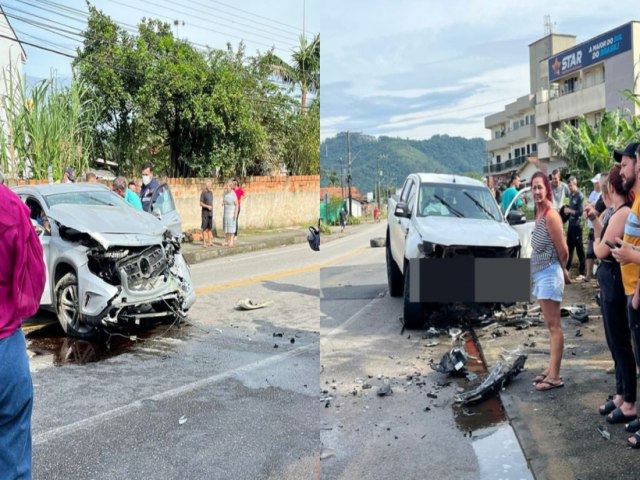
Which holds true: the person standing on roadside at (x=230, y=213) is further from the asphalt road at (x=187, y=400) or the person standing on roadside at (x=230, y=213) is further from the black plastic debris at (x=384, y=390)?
the black plastic debris at (x=384, y=390)

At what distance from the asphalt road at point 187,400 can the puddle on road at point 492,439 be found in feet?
2.64

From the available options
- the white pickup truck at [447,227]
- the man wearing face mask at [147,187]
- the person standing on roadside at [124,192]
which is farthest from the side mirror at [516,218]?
the man wearing face mask at [147,187]

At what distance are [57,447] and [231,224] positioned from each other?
9.92 meters

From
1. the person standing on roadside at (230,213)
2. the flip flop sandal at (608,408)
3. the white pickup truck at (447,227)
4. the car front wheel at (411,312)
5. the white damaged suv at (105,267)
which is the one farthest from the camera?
the person standing on roadside at (230,213)

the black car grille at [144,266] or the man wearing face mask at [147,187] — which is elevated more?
the man wearing face mask at [147,187]

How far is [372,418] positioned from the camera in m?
3.52

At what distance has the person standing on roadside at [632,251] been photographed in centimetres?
300

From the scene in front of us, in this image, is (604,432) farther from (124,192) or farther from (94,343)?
(124,192)

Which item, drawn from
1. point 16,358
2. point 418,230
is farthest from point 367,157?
point 418,230

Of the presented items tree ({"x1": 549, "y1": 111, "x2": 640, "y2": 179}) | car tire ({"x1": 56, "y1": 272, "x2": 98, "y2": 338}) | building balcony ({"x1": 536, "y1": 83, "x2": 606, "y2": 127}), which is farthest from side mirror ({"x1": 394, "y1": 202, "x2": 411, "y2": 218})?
building balcony ({"x1": 536, "y1": 83, "x2": 606, "y2": 127})

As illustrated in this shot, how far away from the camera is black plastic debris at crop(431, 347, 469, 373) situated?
14.4 ft

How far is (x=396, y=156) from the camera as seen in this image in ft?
8.14

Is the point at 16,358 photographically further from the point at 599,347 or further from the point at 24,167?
the point at 24,167

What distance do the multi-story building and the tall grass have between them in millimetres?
6615
